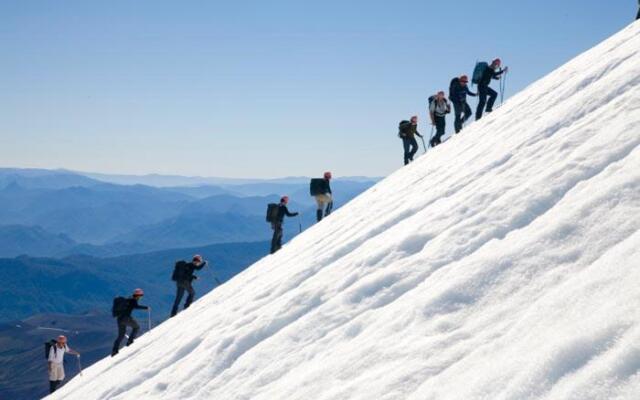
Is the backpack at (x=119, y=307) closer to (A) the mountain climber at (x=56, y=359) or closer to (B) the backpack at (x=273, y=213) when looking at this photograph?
(A) the mountain climber at (x=56, y=359)

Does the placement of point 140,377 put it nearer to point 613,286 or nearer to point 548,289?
point 548,289

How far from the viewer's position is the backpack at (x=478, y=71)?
18609 mm

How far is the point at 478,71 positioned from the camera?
18797 millimetres

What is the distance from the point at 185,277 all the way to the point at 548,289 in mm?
14615

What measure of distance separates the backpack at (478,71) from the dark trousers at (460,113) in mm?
856

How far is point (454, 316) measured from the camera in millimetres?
5254

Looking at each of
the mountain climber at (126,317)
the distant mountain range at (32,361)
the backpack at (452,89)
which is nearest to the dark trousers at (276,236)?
the mountain climber at (126,317)

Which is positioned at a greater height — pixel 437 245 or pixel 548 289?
pixel 437 245

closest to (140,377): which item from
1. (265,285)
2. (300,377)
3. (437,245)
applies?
(265,285)

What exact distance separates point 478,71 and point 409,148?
3.85 m

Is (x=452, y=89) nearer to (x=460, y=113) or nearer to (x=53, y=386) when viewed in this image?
(x=460, y=113)

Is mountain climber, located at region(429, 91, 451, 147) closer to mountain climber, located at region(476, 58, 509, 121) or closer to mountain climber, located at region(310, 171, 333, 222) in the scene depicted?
mountain climber, located at region(476, 58, 509, 121)

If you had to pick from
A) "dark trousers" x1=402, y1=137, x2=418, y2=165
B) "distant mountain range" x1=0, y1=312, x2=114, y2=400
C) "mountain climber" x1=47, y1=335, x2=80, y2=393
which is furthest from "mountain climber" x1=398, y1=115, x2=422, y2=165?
"distant mountain range" x1=0, y1=312, x2=114, y2=400

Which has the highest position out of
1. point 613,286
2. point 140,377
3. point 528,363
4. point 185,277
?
point 185,277
